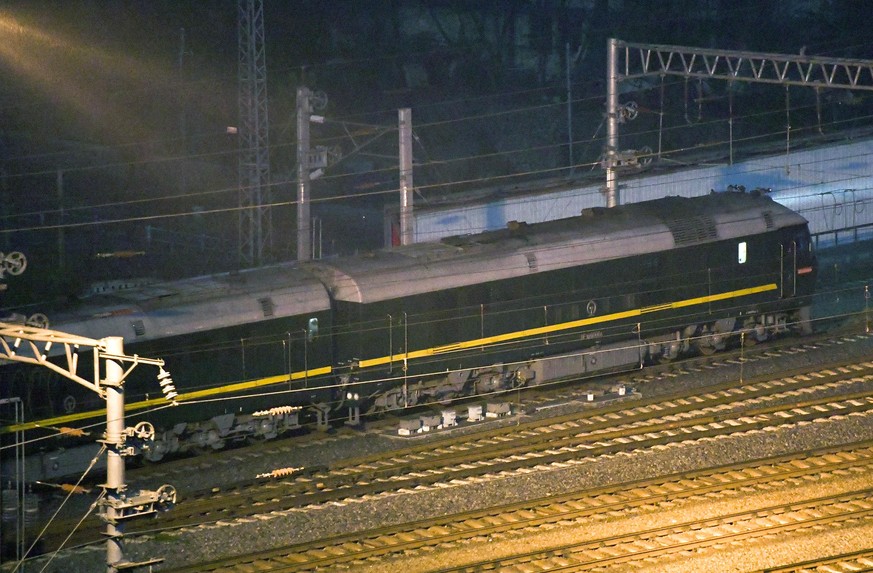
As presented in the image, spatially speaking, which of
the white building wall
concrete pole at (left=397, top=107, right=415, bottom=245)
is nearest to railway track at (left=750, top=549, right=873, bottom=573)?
concrete pole at (left=397, top=107, right=415, bottom=245)

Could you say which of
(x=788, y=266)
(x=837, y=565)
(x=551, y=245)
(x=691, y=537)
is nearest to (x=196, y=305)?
(x=551, y=245)

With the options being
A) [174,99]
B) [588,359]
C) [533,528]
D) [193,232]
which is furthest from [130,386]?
[174,99]

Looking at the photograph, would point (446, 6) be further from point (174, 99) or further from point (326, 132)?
point (174, 99)

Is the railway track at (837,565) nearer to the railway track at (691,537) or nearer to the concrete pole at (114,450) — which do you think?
the railway track at (691,537)

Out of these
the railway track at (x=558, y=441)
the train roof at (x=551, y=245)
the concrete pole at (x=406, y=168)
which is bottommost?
the railway track at (x=558, y=441)

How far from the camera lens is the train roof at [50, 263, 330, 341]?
19484 mm

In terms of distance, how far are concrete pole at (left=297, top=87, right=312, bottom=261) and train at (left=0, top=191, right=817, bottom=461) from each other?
4.67 m

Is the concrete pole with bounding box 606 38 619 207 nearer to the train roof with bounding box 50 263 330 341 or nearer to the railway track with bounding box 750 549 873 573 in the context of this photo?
the train roof with bounding box 50 263 330 341

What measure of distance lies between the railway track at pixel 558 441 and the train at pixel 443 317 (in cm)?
205

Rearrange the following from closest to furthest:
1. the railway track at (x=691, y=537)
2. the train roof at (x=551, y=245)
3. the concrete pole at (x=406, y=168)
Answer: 1. the railway track at (x=691, y=537)
2. the train roof at (x=551, y=245)
3. the concrete pole at (x=406, y=168)

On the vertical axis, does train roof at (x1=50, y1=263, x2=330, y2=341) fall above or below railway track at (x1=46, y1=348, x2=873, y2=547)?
above

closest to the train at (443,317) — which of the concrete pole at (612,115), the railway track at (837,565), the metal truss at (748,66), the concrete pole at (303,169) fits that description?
the concrete pole at (612,115)

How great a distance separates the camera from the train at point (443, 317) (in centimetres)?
2017

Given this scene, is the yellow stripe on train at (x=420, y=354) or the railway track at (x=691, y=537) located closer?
the railway track at (x=691, y=537)
